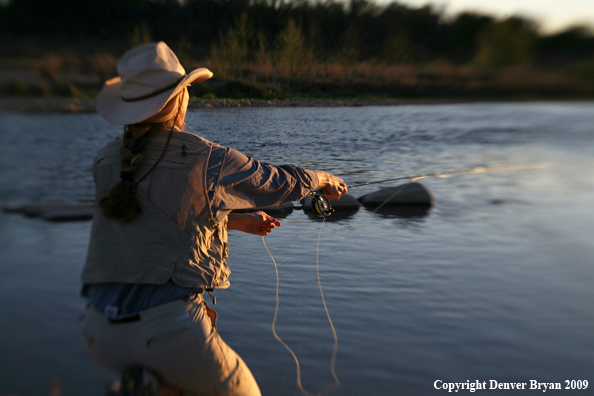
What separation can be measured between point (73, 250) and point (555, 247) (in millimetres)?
4583

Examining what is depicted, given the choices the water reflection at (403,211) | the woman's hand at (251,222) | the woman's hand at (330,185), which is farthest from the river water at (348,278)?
the woman's hand at (330,185)

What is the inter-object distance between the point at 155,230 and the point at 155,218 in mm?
36

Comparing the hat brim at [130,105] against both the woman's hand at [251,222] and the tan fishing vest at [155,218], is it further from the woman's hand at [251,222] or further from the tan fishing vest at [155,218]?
the woman's hand at [251,222]

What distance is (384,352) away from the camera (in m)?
2.44

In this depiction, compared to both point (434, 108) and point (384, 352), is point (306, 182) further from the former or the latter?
Answer: point (434, 108)

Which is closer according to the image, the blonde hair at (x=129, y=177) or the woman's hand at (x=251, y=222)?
the blonde hair at (x=129, y=177)

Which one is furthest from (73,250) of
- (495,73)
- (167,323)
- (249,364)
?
(495,73)

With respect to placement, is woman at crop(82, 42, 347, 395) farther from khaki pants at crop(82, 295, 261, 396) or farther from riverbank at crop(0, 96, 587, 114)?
riverbank at crop(0, 96, 587, 114)

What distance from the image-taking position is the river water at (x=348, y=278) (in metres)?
2.16

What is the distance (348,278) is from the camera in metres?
3.28

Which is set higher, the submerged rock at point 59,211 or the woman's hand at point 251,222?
the woman's hand at point 251,222

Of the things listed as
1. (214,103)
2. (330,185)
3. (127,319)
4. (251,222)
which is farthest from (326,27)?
(127,319)

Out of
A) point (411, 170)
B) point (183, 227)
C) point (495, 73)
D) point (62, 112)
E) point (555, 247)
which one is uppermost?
point (495, 73)

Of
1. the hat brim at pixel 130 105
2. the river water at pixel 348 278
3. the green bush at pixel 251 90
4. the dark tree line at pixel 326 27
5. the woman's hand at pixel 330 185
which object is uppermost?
the dark tree line at pixel 326 27
